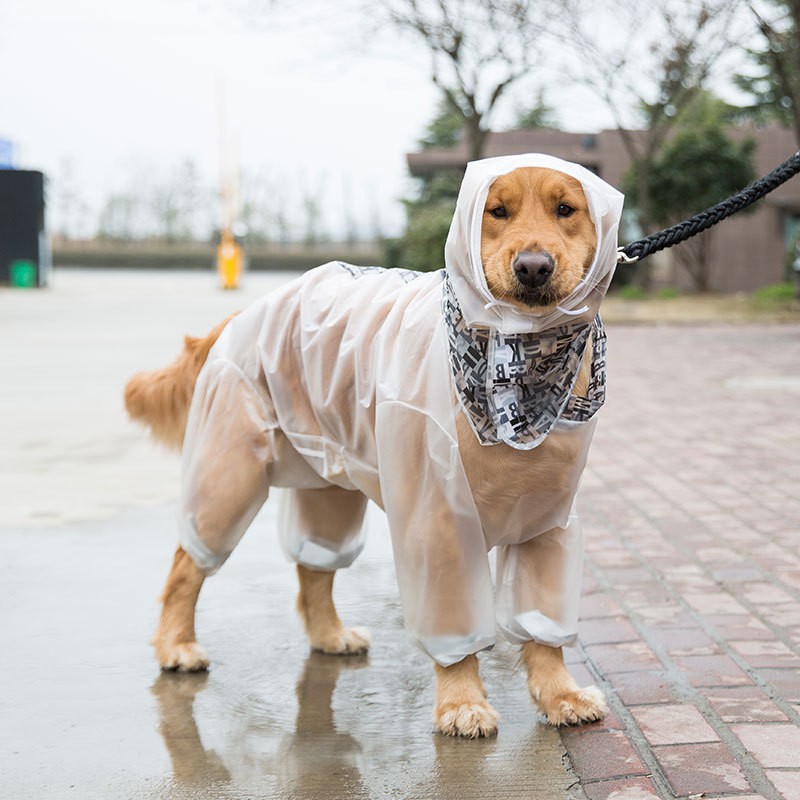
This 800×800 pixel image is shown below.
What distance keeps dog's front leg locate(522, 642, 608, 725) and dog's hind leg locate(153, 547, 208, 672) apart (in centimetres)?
117

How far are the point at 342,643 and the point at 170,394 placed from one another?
1115 millimetres

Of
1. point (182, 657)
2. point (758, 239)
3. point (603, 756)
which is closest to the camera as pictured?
point (603, 756)

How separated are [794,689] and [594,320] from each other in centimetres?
139

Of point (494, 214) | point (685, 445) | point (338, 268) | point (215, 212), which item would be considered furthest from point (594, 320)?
point (215, 212)

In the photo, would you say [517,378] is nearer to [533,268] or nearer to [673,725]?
[533,268]

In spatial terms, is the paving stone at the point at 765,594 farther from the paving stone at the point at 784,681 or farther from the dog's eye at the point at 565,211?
the dog's eye at the point at 565,211

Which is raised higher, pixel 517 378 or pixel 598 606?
pixel 517 378

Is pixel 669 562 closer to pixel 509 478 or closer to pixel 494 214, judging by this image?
pixel 509 478

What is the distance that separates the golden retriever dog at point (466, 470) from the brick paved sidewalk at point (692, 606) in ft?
0.93

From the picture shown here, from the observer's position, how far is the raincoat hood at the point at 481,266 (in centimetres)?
296

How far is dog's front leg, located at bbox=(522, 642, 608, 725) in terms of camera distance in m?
3.39

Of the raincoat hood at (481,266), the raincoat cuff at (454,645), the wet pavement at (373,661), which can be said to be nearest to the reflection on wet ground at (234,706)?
the wet pavement at (373,661)

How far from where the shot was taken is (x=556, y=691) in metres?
3.43

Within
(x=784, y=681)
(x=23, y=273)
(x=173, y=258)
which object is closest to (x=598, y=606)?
(x=784, y=681)
